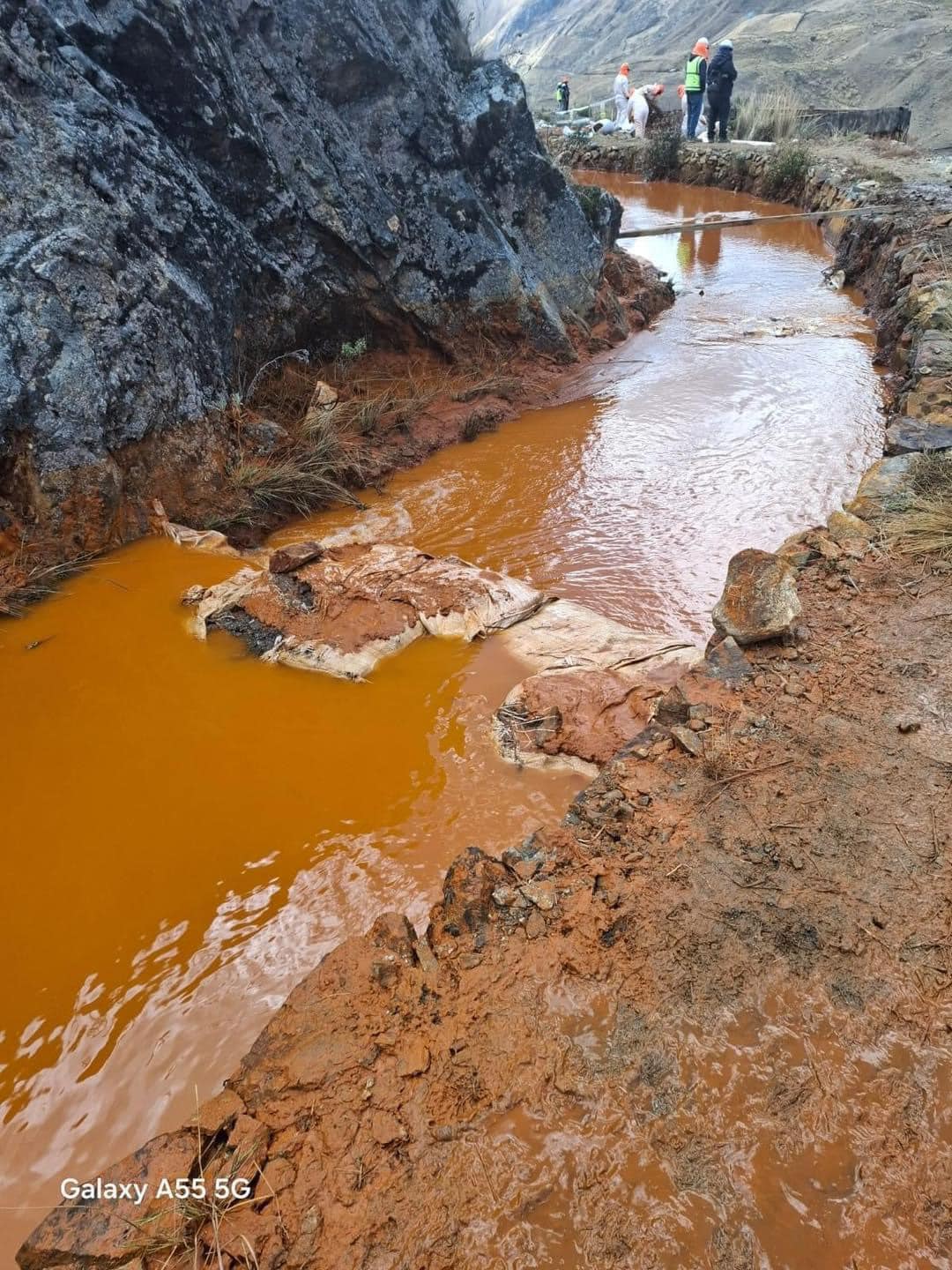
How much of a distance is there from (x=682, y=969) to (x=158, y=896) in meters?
1.79

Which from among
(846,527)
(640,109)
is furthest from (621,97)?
(846,527)

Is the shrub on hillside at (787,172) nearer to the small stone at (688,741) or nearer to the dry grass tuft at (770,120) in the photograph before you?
the dry grass tuft at (770,120)

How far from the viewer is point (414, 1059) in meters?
1.82

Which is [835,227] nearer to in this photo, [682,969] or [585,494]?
[585,494]

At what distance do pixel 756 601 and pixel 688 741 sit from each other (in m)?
0.83

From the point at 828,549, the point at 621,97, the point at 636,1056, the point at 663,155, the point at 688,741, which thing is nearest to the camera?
the point at 636,1056

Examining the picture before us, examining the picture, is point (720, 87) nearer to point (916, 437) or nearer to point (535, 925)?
point (916, 437)

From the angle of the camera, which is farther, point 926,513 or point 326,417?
point 326,417

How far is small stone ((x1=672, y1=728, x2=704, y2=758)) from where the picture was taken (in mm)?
2678

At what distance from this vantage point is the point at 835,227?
1093cm

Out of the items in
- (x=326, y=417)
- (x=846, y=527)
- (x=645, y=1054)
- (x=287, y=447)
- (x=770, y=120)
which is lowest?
(x=645, y=1054)

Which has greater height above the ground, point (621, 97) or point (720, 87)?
point (621, 97)

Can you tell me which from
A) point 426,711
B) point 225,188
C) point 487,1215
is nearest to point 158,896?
point 426,711

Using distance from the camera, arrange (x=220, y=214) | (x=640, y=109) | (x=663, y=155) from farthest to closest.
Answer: (x=640, y=109) < (x=663, y=155) < (x=220, y=214)
